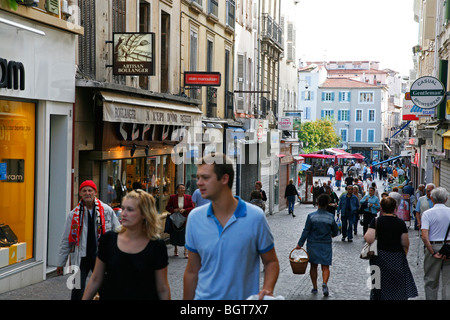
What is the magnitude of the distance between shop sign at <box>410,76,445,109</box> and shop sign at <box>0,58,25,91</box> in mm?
13909

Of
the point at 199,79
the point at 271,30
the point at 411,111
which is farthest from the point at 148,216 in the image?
the point at 271,30

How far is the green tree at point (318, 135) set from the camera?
92.6 metres

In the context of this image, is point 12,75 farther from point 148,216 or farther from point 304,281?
point 148,216

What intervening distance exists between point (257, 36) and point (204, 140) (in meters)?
12.0

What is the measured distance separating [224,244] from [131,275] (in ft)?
2.80

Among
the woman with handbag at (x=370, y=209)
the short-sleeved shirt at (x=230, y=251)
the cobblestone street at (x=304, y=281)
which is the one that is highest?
the short-sleeved shirt at (x=230, y=251)

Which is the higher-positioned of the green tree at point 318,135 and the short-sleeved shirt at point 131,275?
the green tree at point 318,135

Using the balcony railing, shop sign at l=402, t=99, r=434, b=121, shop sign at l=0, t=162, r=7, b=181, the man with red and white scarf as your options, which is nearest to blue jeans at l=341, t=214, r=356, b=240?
shop sign at l=402, t=99, r=434, b=121

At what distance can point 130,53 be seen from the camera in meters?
15.7

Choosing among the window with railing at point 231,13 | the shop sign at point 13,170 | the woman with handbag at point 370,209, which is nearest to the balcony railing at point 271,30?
the window with railing at point 231,13

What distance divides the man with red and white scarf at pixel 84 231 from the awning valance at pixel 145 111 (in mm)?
5774

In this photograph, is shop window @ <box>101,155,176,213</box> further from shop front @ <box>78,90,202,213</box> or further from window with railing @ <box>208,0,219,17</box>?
window with railing @ <box>208,0,219,17</box>

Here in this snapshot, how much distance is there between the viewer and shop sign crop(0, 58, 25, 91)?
1111 cm

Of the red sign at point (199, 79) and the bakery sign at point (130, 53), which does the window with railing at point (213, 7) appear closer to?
the red sign at point (199, 79)
